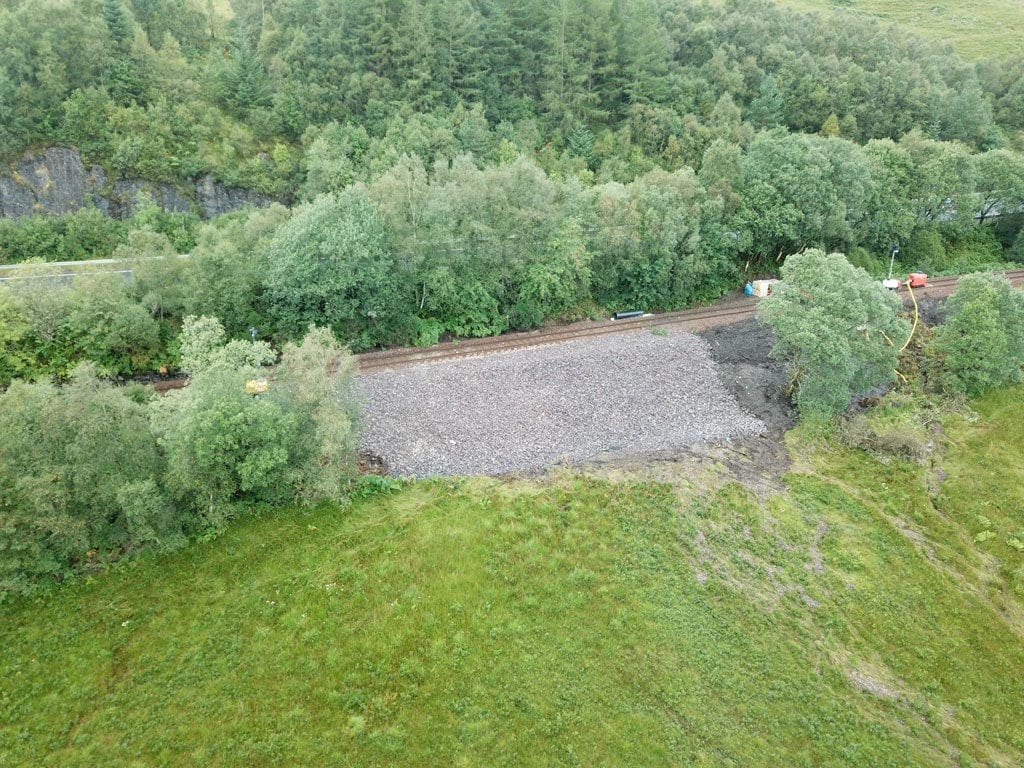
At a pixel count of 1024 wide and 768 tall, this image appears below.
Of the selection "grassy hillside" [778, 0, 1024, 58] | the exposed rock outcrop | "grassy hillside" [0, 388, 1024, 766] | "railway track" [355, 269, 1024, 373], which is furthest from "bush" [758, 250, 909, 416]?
"grassy hillside" [778, 0, 1024, 58]

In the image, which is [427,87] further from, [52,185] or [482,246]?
[52,185]

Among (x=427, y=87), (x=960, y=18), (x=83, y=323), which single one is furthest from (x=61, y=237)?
(x=960, y=18)

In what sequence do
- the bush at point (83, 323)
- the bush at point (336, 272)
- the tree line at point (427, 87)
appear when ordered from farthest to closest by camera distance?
the tree line at point (427, 87), the bush at point (336, 272), the bush at point (83, 323)

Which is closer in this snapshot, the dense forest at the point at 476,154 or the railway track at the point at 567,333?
the dense forest at the point at 476,154

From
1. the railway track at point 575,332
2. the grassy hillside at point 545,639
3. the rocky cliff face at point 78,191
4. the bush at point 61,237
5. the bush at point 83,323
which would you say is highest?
the rocky cliff face at point 78,191

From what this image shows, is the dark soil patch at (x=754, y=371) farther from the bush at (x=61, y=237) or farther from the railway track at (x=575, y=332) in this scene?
the bush at (x=61, y=237)

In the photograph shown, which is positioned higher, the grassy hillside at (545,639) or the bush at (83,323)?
the bush at (83,323)

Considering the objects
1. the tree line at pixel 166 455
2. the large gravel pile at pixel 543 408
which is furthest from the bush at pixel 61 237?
the large gravel pile at pixel 543 408
